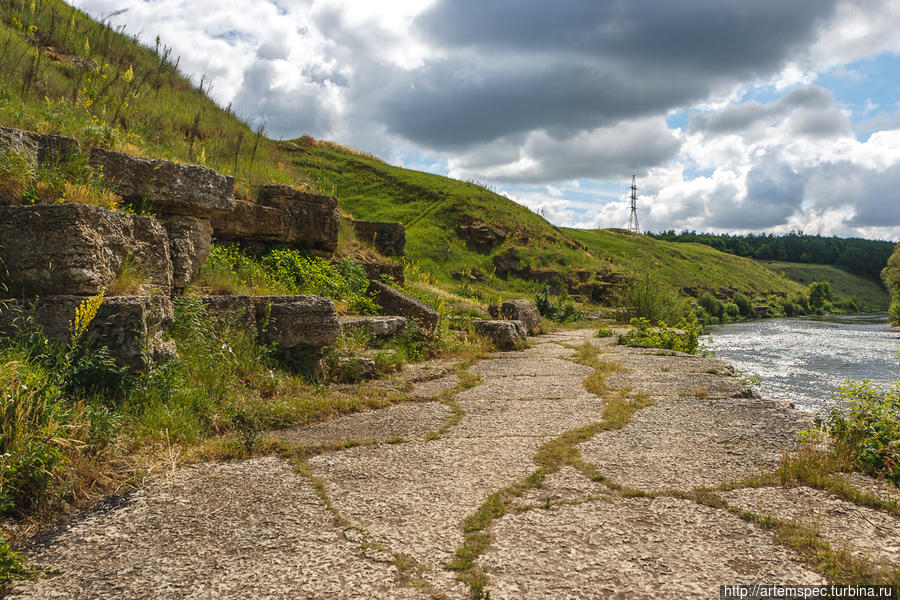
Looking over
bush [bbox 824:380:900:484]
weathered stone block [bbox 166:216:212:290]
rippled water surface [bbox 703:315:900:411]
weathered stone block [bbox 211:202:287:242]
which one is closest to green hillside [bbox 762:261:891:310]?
rippled water surface [bbox 703:315:900:411]

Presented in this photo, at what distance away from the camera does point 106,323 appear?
3680 millimetres

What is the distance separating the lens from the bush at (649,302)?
57.0ft

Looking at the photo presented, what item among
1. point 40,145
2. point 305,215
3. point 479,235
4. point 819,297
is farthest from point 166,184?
point 819,297

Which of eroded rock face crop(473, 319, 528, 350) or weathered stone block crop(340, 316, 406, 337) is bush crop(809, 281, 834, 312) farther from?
weathered stone block crop(340, 316, 406, 337)

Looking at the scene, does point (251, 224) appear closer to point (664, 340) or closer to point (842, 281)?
point (664, 340)

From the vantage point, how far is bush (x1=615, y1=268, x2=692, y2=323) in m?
17.4

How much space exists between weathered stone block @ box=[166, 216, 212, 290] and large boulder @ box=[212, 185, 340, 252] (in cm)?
118

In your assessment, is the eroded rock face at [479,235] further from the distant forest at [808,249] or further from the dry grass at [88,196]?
the distant forest at [808,249]

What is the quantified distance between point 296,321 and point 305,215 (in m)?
3.20

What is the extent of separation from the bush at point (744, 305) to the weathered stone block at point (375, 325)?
47655mm

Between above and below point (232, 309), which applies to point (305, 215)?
above

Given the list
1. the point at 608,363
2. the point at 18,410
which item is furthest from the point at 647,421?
the point at 18,410

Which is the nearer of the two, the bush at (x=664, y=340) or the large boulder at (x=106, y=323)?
the large boulder at (x=106, y=323)

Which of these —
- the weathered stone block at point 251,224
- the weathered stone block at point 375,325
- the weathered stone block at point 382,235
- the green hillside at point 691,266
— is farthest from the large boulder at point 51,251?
the green hillside at point 691,266
